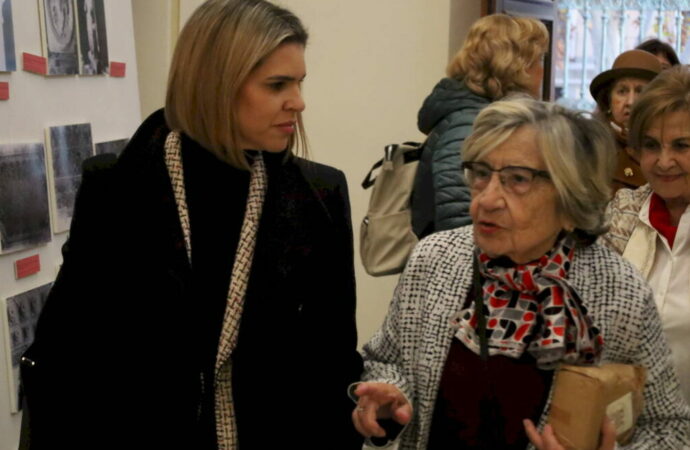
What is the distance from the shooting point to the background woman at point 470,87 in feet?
9.98

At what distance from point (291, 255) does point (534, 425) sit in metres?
0.61

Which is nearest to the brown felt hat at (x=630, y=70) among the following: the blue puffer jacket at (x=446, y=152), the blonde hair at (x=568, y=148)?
the blue puffer jacket at (x=446, y=152)

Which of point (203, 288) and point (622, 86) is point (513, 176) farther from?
point (622, 86)

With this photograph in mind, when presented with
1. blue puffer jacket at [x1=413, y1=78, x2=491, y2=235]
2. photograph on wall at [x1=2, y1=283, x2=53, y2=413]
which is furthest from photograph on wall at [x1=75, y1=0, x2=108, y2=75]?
blue puffer jacket at [x1=413, y1=78, x2=491, y2=235]

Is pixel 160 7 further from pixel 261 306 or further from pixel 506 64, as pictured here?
pixel 261 306

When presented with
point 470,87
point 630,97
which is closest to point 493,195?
point 470,87

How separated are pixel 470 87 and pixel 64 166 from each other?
139 cm

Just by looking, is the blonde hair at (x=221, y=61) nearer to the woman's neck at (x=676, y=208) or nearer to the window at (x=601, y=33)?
the woman's neck at (x=676, y=208)

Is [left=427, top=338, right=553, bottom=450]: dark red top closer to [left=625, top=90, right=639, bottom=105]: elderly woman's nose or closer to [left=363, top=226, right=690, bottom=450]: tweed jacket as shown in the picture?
[left=363, top=226, right=690, bottom=450]: tweed jacket

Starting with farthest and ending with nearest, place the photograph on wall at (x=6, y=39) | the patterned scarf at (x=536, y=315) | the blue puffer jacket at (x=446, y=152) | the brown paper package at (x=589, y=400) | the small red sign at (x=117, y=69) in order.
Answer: the small red sign at (x=117, y=69) < the blue puffer jacket at (x=446, y=152) < the photograph on wall at (x=6, y=39) < the patterned scarf at (x=536, y=315) < the brown paper package at (x=589, y=400)

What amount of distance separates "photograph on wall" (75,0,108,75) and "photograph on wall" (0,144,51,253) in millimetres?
461

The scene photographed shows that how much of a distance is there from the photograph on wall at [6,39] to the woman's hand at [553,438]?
1796 mm

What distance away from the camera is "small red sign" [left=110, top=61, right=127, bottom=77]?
332 cm

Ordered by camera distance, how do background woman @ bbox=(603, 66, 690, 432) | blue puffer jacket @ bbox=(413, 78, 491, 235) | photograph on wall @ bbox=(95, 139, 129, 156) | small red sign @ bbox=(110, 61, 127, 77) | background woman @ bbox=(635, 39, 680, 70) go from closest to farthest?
background woman @ bbox=(603, 66, 690, 432)
blue puffer jacket @ bbox=(413, 78, 491, 235)
photograph on wall @ bbox=(95, 139, 129, 156)
small red sign @ bbox=(110, 61, 127, 77)
background woman @ bbox=(635, 39, 680, 70)
